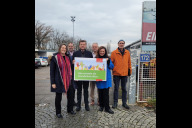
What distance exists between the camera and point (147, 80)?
4316 mm

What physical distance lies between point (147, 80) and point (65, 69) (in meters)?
2.96

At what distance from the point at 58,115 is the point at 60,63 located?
4.71ft

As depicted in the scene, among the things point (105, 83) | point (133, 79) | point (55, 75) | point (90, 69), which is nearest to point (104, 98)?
point (105, 83)

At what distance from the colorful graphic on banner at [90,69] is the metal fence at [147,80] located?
1578 mm

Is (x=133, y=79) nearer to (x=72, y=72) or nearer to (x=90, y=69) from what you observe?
(x=90, y=69)

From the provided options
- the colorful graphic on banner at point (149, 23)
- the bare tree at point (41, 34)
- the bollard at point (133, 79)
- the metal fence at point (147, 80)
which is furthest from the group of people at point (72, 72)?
the bare tree at point (41, 34)

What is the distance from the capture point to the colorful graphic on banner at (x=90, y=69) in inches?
133

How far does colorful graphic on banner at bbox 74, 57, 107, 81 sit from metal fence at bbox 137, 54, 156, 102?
1.58 metres

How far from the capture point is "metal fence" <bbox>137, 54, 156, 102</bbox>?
423 centimetres

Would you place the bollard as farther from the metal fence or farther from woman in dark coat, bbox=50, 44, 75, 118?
woman in dark coat, bbox=50, 44, 75, 118
